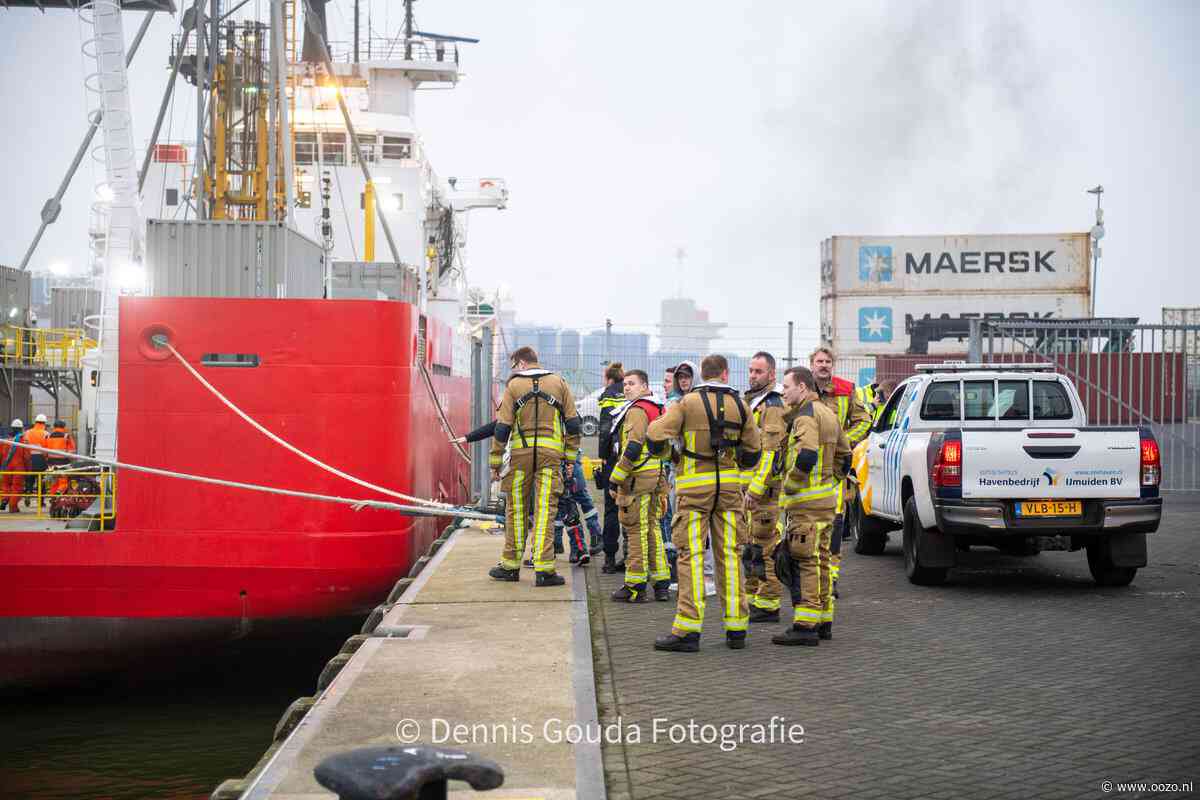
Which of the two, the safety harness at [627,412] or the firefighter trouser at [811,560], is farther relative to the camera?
the safety harness at [627,412]

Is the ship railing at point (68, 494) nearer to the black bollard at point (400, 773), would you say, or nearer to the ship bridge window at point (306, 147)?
the black bollard at point (400, 773)

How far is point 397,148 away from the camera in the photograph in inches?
1015

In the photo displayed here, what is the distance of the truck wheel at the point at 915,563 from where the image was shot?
35.6ft

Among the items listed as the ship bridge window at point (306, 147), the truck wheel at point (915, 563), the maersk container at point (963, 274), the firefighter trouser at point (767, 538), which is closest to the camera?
the firefighter trouser at point (767, 538)

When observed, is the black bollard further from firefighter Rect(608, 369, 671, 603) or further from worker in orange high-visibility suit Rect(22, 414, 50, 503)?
worker in orange high-visibility suit Rect(22, 414, 50, 503)

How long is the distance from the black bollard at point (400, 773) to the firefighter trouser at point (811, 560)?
5459 millimetres

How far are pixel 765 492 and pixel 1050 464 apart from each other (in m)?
2.84

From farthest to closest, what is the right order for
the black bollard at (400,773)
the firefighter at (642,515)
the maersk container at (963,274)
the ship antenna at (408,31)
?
the maersk container at (963,274), the ship antenna at (408,31), the firefighter at (642,515), the black bollard at (400,773)

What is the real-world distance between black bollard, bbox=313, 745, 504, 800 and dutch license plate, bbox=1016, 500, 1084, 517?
26.5ft

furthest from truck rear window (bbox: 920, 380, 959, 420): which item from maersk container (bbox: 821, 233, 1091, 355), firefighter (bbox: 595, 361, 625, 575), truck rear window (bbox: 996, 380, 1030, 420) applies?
maersk container (bbox: 821, 233, 1091, 355)

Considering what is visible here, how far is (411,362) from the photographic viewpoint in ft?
36.7

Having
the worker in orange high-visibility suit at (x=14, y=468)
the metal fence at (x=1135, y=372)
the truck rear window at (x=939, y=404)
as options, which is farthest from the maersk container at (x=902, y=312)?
the worker in orange high-visibility suit at (x=14, y=468)

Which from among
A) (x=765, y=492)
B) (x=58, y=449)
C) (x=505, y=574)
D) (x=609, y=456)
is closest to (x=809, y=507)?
(x=765, y=492)

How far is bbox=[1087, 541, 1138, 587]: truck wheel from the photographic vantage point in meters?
10.7
